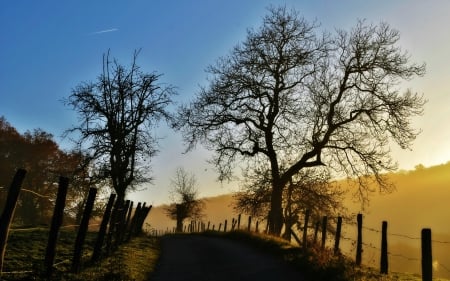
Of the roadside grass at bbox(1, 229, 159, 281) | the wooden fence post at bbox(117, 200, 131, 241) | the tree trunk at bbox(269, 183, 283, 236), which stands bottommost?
the roadside grass at bbox(1, 229, 159, 281)

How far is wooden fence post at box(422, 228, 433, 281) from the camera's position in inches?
547

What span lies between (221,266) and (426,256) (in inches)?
307

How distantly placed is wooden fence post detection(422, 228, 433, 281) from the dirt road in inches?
166

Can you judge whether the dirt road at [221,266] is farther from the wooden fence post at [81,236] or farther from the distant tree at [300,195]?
the distant tree at [300,195]

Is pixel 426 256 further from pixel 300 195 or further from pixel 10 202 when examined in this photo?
pixel 300 195

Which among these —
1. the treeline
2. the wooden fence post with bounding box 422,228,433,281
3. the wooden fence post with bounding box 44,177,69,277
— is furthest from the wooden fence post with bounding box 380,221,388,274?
the treeline

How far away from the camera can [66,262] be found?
51.9 ft

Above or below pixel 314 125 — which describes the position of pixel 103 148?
below

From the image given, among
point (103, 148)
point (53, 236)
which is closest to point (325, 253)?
point (53, 236)

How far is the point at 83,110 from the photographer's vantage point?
4162 cm

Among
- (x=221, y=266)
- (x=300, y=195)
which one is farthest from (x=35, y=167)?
(x=221, y=266)

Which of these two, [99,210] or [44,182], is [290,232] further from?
[44,182]

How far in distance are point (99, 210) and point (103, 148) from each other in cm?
2091

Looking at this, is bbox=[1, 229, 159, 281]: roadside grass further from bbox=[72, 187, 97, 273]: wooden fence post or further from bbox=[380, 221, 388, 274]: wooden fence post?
bbox=[380, 221, 388, 274]: wooden fence post
